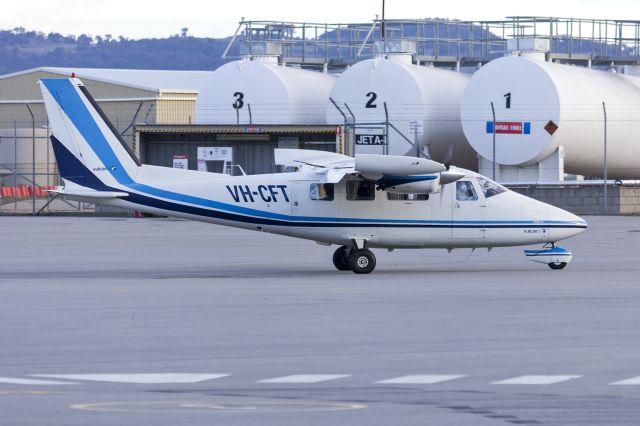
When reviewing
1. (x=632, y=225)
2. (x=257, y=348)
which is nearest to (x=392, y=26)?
(x=632, y=225)

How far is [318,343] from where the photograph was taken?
1365 cm

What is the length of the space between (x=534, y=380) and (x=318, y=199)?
1291 centimetres

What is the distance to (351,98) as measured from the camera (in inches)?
1948

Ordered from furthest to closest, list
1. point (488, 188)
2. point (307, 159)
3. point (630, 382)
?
point (307, 159), point (488, 188), point (630, 382)

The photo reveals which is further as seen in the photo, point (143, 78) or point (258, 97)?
point (143, 78)

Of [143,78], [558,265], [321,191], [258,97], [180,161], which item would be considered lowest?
[558,265]

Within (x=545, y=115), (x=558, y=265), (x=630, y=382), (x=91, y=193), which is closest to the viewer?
(x=630, y=382)

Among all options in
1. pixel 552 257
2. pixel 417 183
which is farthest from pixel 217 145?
pixel 552 257

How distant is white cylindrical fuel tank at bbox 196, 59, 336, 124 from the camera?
5150cm

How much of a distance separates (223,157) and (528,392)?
36.2 metres

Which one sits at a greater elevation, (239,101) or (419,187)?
(239,101)

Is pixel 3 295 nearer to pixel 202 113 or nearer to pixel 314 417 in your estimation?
pixel 314 417

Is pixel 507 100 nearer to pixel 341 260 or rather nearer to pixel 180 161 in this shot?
pixel 180 161

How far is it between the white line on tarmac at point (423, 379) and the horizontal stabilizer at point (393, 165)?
11542 millimetres
